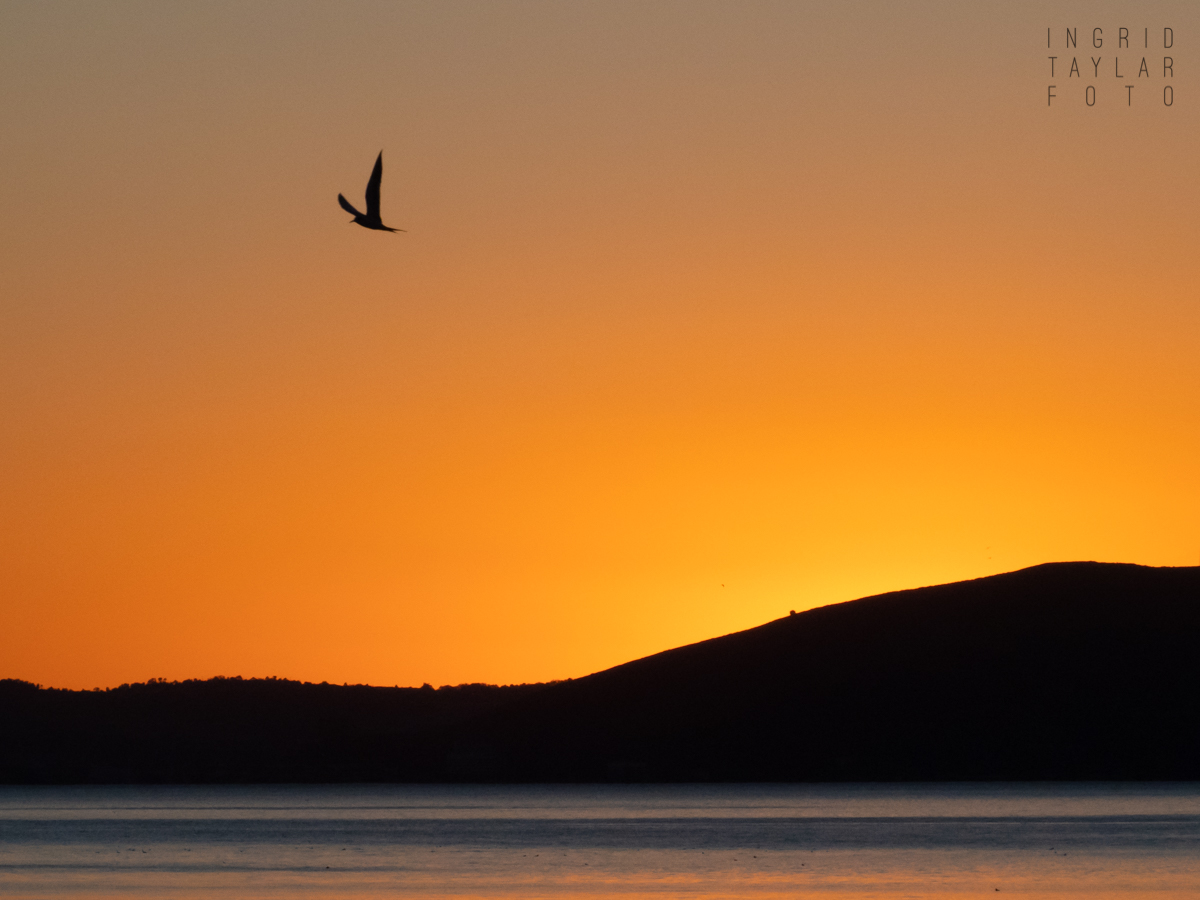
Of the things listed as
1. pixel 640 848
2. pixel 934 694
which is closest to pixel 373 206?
pixel 640 848

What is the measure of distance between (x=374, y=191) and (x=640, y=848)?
4974 centimetres

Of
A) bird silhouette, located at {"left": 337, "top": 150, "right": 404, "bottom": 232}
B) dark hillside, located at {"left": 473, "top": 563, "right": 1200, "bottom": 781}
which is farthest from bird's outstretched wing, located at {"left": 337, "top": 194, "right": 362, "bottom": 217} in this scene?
dark hillside, located at {"left": 473, "top": 563, "right": 1200, "bottom": 781}

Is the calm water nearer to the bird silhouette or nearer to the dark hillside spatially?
the dark hillside

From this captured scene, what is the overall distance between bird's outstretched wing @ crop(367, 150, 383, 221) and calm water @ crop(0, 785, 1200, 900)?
28.2 metres

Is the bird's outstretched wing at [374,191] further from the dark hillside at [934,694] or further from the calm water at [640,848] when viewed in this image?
the dark hillside at [934,694]

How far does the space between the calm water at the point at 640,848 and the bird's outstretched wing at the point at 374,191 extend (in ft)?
92.4

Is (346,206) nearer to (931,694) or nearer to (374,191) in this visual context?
(374,191)

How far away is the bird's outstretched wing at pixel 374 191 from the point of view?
1144 inches

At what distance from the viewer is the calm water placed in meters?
54.1

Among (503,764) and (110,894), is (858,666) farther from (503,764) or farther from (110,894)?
(110,894)

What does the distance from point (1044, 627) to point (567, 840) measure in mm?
98156

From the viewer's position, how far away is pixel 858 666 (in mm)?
170250

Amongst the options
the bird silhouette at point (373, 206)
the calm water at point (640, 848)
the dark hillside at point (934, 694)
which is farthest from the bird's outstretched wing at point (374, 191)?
the dark hillside at point (934, 694)

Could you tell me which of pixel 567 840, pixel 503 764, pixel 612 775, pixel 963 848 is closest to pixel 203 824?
pixel 567 840
